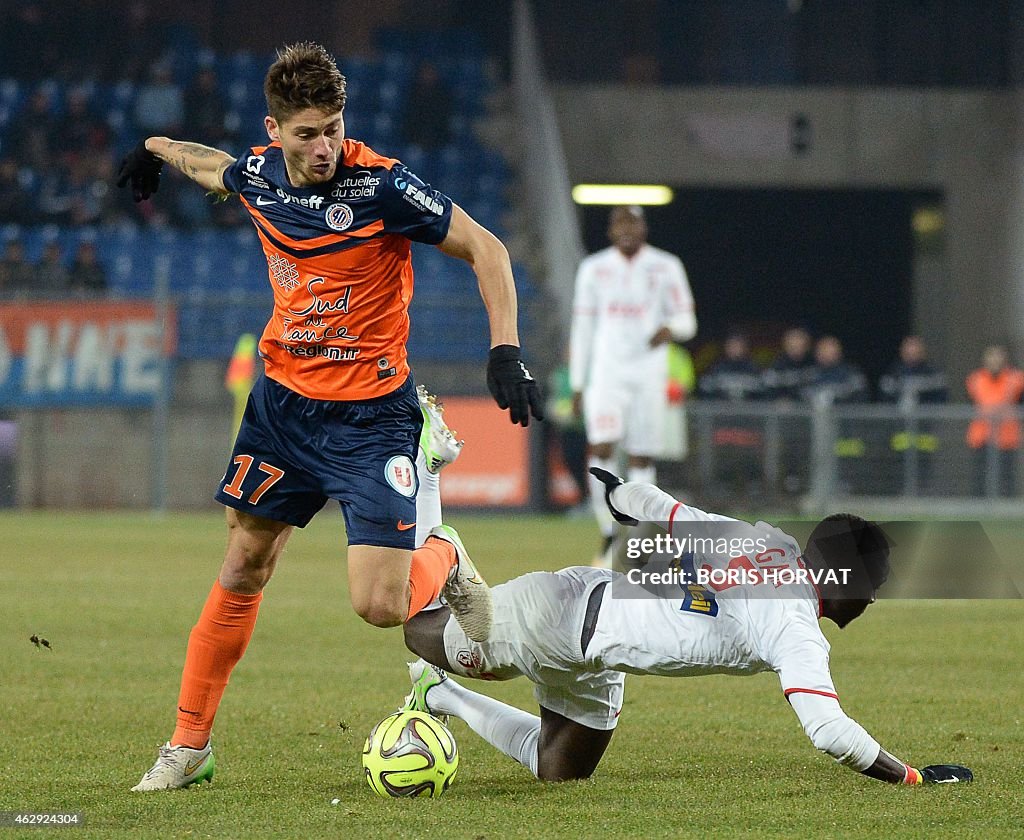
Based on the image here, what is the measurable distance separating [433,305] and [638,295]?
622cm

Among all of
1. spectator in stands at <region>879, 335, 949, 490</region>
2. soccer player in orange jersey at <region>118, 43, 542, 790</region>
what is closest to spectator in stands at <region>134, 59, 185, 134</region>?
spectator in stands at <region>879, 335, 949, 490</region>

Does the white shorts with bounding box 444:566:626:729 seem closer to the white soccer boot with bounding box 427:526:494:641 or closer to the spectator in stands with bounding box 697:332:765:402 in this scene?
the white soccer boot with bounding box 427:526:494:641

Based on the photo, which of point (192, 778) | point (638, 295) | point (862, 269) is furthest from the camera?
point (862, 269)

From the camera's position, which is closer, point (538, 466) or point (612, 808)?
point (612, 808)

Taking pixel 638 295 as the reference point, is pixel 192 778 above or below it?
below

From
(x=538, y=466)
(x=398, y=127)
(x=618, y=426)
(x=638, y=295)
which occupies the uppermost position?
(x=398, y=127)

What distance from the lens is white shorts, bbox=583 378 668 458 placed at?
11.8 metres

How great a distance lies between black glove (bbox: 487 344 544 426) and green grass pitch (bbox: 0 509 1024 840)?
3.44ft

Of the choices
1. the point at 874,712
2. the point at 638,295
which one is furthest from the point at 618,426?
the point at 874,712

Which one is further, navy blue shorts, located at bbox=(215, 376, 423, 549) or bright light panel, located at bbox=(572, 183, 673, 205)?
bright light panel, located at bbox=(572, 183, 673, 205)

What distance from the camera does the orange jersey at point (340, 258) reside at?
485 centimetres

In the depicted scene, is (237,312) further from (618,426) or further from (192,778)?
(192,778)

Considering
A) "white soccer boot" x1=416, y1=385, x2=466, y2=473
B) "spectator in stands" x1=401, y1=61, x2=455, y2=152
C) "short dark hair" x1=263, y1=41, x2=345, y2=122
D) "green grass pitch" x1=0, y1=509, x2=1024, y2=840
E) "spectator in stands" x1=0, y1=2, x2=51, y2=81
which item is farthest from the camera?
"spectator in stands" x1=0, y1=2, x2=51, y2=81

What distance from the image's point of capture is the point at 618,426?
11812 mm
